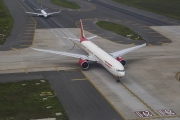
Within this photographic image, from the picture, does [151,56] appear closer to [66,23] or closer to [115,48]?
[115,48]

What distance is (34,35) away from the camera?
107 meters

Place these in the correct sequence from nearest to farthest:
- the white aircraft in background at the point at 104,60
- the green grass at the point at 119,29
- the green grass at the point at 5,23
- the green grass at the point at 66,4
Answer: the white aircraft in background at the point at 104,60 → the green grass at the point at 5,23 → the green grass at the point at 119,29 → the green grass at the point at 66,4

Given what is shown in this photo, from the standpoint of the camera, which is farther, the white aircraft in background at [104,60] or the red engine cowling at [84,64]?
the red engine cowling at [84,64]

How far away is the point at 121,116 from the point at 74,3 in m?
133

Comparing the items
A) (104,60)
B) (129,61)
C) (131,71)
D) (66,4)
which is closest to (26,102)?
(104,60)

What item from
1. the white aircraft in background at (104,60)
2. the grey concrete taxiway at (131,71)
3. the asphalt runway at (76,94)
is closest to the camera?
the asphalt runway at (76,94)

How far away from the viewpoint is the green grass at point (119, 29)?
109500 mm

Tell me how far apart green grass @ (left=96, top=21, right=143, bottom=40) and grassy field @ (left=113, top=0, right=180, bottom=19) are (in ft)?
111

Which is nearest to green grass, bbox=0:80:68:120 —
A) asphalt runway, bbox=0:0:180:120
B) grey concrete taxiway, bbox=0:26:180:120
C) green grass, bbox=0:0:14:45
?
asphalt runway, bbox=0:0:180:120

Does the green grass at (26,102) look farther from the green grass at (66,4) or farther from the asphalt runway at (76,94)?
the green grass at (66,4)

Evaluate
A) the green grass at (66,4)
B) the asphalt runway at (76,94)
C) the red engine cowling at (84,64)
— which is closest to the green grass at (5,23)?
the green grass at (66,4)

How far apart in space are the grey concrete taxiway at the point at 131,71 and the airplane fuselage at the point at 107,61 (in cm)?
248

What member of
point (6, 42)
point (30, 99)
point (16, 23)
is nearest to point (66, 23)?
point (16, 23)

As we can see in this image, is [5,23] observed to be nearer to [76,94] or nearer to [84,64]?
[84,64]
